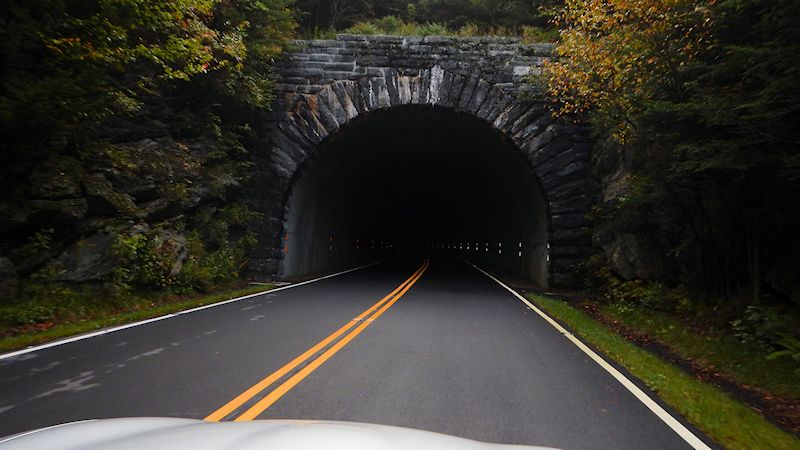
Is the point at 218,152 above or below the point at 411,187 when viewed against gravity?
below

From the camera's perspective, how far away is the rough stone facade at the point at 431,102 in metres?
17.8

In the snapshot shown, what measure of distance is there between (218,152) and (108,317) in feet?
25.0

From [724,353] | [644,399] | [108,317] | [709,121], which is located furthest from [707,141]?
[108,317]

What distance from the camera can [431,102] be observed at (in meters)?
18.2

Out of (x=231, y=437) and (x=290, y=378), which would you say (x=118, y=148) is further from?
(x=231, y=437)

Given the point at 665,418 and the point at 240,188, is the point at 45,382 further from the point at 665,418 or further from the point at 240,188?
the point at 240,188

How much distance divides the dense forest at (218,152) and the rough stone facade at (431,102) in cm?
167

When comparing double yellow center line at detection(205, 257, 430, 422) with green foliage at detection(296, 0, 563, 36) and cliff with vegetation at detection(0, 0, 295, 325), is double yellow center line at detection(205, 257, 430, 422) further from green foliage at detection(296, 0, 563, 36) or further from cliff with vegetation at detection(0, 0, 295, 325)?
green foliage at detection(296, 0, 563, 36)

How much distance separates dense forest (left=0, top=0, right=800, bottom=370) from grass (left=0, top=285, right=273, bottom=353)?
37 centimetres

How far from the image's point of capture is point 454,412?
472 cm

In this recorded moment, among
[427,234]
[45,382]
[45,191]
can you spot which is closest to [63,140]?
[45,191]

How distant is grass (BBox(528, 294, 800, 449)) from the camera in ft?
15.0

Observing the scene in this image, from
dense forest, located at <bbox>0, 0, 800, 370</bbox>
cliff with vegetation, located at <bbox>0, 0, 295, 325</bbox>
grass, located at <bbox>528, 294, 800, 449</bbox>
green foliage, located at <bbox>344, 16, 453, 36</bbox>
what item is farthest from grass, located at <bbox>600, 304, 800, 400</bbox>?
green foliage, located at <bbox>344, 16, 453, 36</bbox>

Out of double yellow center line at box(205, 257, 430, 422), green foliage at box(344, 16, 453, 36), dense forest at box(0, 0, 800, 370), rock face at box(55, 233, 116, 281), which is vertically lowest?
double yellow center line at box(205, 257, 430, 422)
